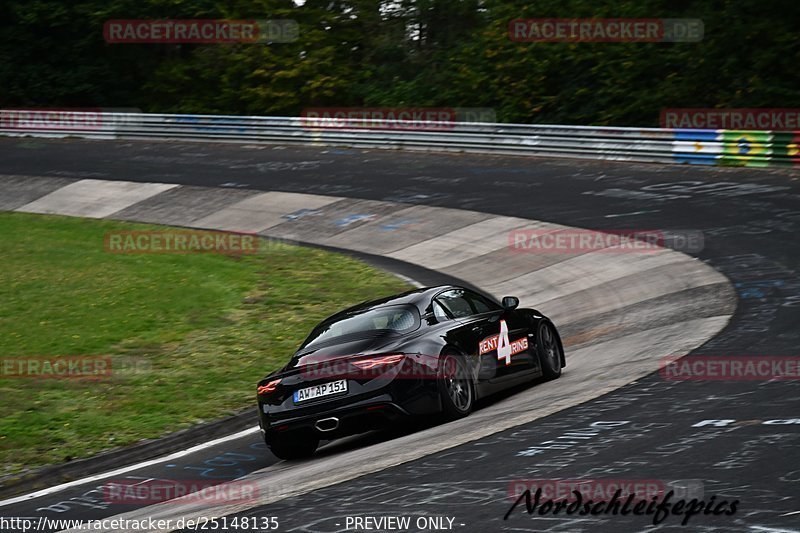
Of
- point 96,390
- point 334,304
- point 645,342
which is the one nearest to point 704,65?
point 334,304

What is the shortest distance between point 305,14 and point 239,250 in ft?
81.0

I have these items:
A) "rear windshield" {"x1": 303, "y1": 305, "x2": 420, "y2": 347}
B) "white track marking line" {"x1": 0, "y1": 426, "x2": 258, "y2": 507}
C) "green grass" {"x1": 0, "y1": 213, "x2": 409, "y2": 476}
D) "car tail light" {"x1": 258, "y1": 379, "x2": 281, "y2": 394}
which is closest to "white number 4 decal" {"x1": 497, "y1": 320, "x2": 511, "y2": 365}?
"rear windshield" {"x1": 303, "y1": 305, "x2": 420, "y2": 347}

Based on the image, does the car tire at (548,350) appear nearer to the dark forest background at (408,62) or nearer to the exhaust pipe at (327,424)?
the exhaust pipe at (327,424)

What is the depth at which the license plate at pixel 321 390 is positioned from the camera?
9.09 metres

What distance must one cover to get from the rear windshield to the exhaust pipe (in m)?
1.01

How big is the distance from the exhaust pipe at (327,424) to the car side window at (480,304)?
92.4 inches

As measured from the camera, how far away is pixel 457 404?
951 cm

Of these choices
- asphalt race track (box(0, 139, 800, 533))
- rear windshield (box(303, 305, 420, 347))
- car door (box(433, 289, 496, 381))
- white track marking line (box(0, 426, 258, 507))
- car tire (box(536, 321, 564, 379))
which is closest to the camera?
asphalt race track (box(0, 139, 800, 533))

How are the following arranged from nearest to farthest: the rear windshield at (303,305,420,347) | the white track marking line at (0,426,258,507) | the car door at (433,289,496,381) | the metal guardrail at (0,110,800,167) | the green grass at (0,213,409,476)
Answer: the white track marking line at (0,426,258,507)
the rear windshield at (303,305,420,347)
the car door at (433,289,496,381)
the green grass at (0,213,409,476)
the metal guardrail at (0,110,800,167)

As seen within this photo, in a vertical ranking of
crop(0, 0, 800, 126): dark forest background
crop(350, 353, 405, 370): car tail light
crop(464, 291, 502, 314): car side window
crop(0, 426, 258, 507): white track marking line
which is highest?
crop(0, 0, 800, 126): dark forest background

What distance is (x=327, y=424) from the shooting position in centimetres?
909

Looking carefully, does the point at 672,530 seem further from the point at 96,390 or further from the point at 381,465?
the point at 96,390

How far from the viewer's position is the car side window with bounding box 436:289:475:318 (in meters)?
10.4

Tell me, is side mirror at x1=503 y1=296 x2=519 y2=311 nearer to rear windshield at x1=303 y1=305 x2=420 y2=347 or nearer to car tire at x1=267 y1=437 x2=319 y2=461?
rear windshield at x1=303 y1=305 x2=420 y2=347
